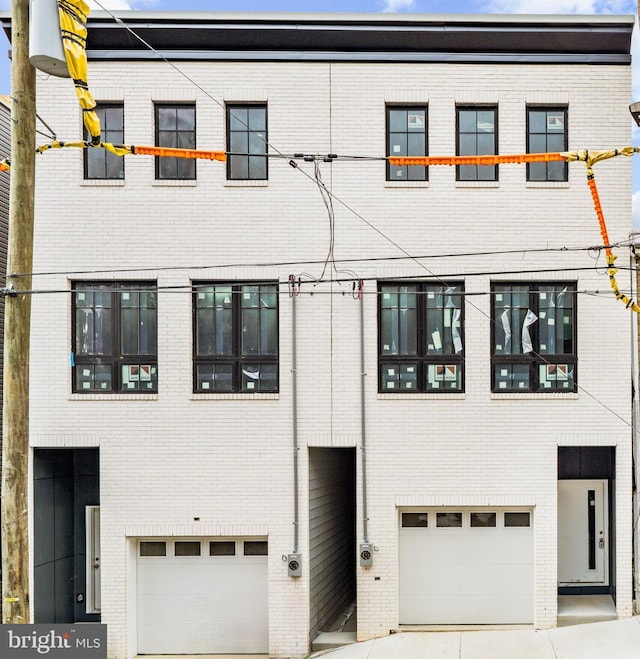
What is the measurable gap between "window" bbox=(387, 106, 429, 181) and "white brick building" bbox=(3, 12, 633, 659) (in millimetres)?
36

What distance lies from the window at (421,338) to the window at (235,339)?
1805mm

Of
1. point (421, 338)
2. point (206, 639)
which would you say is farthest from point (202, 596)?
point (421, 338)

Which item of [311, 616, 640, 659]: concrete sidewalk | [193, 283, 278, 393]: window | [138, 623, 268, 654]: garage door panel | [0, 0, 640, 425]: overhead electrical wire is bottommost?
[138, 623, 268, 654]: garage door panel

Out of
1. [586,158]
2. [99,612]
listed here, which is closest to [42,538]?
[99,612]

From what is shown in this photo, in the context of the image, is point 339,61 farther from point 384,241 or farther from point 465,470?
point 465,470

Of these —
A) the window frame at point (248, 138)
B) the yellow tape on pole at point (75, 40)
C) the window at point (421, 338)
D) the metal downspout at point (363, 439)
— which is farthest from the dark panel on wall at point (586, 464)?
the yellow tape on pole at point (75, 40)

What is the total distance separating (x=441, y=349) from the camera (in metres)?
10.6

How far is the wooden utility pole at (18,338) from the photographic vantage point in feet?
Result: 22.0

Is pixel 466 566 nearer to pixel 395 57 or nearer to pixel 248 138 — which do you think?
pixel 248 138

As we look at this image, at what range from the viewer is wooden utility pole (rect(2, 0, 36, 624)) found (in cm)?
670

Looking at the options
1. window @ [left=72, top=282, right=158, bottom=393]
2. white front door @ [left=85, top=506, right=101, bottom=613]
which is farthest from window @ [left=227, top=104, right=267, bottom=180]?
white front door @ [left=85, top=506, right=101, bottom=613]

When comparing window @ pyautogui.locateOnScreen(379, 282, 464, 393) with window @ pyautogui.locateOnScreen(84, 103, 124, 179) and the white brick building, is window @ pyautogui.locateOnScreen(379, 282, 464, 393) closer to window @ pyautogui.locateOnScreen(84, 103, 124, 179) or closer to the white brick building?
the white brick building

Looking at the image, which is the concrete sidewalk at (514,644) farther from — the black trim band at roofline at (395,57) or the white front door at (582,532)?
the black trim band at roofline at (395,57)

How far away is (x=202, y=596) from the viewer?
34.5 ft
